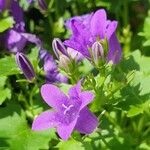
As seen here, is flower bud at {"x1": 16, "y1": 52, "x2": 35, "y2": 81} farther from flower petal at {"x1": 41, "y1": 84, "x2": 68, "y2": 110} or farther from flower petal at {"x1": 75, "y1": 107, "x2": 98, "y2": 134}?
flower petal at {"x1": 75, "y1": 107, "x2": 98, "y2": 134}

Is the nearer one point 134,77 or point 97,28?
point 97,28

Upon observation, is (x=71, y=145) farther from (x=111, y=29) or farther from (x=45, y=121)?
(x=111, y=29)

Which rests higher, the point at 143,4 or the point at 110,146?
the point at 143,4

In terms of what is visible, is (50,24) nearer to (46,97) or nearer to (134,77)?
(134,77)

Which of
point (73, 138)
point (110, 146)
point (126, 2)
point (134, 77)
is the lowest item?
point (110, 146)

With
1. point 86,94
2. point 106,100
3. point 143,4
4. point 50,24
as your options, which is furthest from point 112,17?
point 86,94

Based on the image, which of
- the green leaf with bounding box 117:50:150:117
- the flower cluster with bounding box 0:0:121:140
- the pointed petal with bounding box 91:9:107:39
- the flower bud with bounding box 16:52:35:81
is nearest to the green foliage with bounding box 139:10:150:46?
the green leaf with bounding box 117:50:150:117

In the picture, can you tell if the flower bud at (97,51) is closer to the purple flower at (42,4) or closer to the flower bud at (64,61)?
the flower bud at (64,61)
